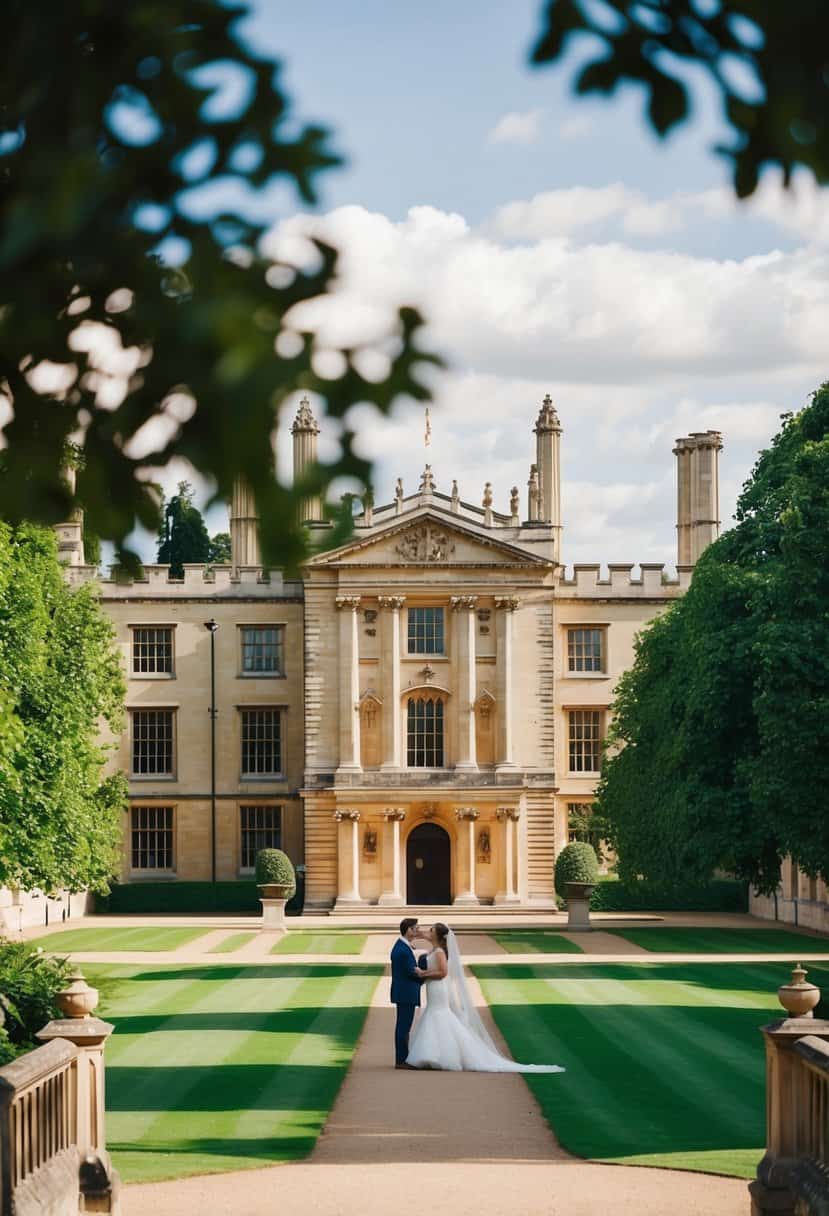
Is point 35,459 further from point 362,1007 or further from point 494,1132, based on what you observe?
point 362,1007

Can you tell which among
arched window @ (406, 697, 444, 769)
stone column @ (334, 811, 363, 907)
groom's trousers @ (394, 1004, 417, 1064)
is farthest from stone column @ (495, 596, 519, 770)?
groom's trousers @ (394, 1004, 417, 1064)

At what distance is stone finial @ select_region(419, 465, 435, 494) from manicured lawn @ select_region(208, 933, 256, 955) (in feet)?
58.8

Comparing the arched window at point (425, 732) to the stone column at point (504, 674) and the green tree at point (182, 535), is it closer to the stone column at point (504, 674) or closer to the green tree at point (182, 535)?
the stone column at point (504, 674)

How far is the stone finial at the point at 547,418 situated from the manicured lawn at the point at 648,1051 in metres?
29.3

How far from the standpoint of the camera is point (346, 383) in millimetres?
4711

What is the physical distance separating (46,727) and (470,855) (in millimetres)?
21301

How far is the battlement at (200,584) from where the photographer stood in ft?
188

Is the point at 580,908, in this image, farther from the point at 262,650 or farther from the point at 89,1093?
the point at 89,1093

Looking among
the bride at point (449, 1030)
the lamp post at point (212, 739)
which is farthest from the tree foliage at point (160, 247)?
the lamp post at point (212, 739)

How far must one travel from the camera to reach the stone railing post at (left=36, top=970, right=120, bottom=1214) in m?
11.7

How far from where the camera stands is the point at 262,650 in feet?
190

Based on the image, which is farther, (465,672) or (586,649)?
(586,649)

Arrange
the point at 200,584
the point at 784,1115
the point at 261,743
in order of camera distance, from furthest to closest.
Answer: the point at 200,584 < the point at 261,743 < the point at 784,1115

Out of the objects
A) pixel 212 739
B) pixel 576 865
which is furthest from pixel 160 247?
pixel 212 739
